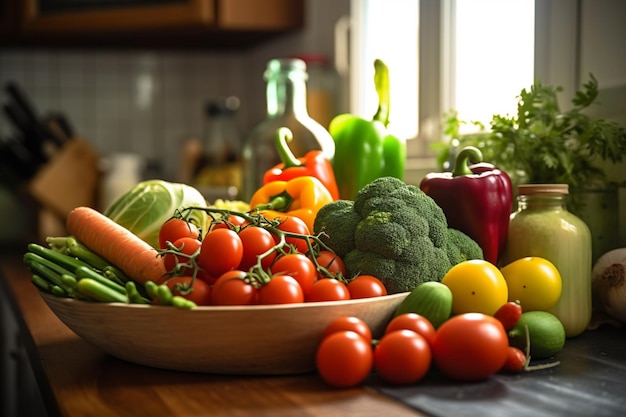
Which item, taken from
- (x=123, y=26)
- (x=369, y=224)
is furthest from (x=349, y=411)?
(x=123, y=26)

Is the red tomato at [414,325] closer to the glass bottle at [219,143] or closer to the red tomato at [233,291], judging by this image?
the red tomato at [233,291]

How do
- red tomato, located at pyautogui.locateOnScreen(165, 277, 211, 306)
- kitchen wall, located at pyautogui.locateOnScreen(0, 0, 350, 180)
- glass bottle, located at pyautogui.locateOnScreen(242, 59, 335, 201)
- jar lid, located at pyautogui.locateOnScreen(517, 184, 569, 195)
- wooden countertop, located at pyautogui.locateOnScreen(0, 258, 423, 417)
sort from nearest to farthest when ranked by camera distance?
wooden countertop, located at pyautogui.locateOnScreen(0, 258, 423, 417)
red tomato, located at pyautogui.locateOnScreen(165, 277, 211, 306)
jar lid, located at pyautogui.locateOnScreen(517, 184, 569, 195)
glass bottle, located at pyautogui.locateOnScreen(242, 59, 335, 201)
kitchen wall, located at pyautogui.locateOnScreen(0, 0, 350, 180)

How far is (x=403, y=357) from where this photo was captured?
2.57 ft

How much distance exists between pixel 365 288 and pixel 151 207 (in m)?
0.54

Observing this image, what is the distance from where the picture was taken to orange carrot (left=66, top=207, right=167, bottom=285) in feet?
3.07

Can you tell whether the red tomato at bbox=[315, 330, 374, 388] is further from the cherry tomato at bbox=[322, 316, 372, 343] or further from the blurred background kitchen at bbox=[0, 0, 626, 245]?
the blurred background kitchen at bbox=[0, 0, 626, 245]

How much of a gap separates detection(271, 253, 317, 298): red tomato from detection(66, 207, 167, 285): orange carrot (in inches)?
5.7

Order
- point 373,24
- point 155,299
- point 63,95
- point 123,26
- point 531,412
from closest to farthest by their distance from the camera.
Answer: point 531,412 → point 155,299 → point 373,24 → point 123,26 → point 63,95

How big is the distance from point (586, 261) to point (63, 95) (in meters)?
2.63

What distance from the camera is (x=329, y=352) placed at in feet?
2.55

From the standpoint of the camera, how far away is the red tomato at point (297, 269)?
33.9 inches

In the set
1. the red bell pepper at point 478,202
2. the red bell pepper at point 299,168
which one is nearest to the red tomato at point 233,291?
the red bell pepper at point 478,202

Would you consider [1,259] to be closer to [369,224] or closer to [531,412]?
[369,224]

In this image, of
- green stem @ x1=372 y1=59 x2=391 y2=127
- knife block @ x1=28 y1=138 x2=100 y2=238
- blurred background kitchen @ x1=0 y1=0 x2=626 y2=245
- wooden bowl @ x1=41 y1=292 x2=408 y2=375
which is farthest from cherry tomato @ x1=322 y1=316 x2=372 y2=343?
knife block @ x1=28 y1=138 x2=100 y2=238
